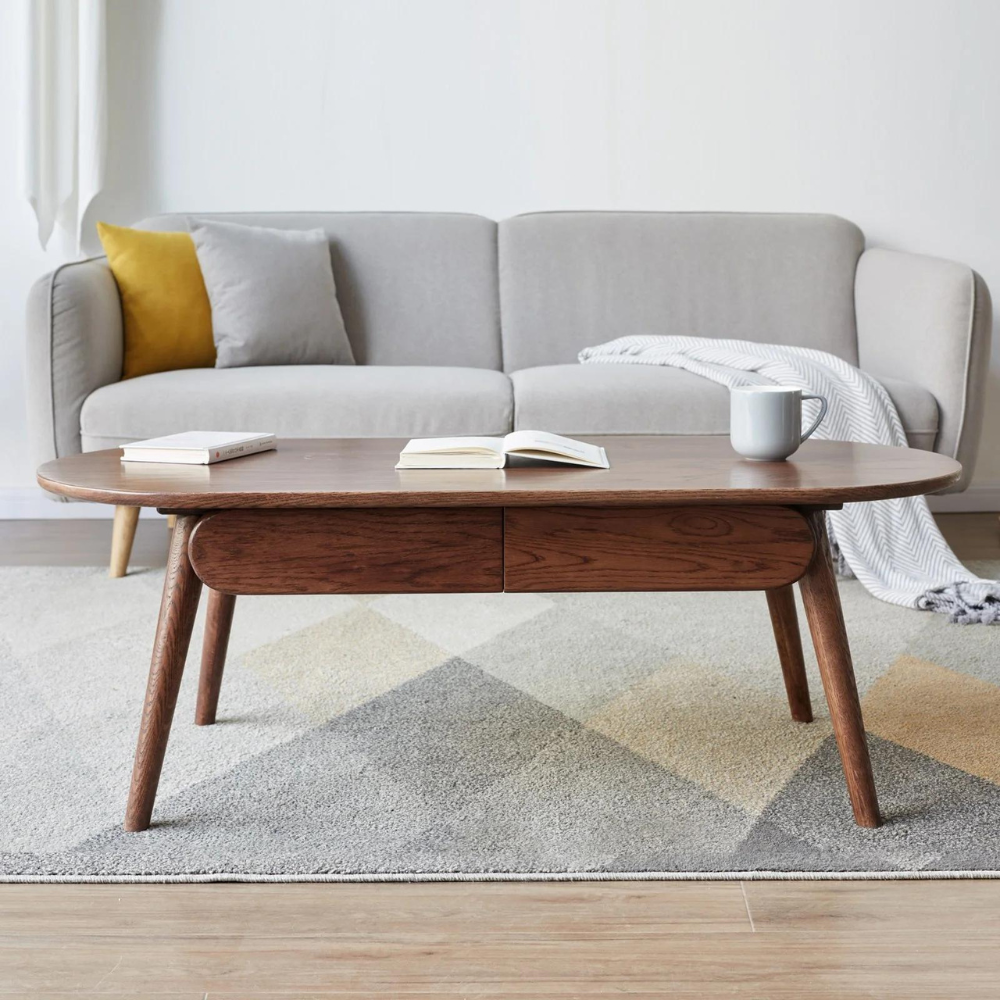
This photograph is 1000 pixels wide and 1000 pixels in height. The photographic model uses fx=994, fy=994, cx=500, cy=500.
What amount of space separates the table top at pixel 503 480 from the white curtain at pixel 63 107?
5.47ft

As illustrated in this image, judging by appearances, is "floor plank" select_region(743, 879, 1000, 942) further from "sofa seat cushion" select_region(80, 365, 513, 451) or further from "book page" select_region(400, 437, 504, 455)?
"sofa seat cushion" select_region(80, 365, 513, 451)

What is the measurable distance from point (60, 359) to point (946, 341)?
1905 mm

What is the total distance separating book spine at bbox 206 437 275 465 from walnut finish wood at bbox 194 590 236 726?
0.20 m

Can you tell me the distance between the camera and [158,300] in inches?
92.3

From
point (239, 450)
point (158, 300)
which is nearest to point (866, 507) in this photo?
point (239, 450)

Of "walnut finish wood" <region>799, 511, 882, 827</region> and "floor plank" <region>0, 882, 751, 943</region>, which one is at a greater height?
"walnut finish wood" <region>799, 511, 882, 827</region>

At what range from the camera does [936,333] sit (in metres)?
2.21

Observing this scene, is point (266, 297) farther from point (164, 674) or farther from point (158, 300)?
point (164, 674)

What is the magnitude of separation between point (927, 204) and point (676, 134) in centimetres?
75

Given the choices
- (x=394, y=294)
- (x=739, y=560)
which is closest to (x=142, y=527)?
(x=394, y=294)

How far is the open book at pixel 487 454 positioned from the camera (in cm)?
115

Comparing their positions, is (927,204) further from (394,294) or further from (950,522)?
(394,294)

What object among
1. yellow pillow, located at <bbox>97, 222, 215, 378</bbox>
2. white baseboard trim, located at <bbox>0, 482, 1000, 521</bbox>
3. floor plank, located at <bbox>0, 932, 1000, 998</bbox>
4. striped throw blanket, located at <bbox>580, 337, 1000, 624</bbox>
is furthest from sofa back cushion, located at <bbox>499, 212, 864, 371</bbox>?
floor plank, located at <bbox>0, 932, 1000, 998</bbox>

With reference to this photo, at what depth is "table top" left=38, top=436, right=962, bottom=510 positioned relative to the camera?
1000mm
